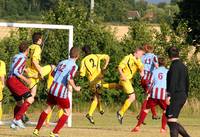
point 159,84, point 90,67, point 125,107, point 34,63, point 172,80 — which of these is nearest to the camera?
point 172,80

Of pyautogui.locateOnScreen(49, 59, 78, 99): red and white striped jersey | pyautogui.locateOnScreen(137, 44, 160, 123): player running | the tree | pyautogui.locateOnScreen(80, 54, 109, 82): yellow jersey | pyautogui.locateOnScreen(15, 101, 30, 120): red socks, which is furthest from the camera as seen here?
the tree

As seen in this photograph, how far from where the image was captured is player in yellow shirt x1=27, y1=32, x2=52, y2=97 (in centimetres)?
1798

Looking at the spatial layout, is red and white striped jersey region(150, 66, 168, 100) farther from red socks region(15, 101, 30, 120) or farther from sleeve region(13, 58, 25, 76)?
sleeve region(13, 58, 25, 76)

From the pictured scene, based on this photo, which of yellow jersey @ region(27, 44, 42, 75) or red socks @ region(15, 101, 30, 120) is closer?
red socks @ region(15, 101, 30, 120)

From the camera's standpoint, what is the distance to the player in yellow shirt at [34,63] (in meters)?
18.0

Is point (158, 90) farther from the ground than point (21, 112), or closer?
farther from the ground

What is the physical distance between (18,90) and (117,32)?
1414 cm

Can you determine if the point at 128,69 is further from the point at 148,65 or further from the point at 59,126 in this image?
the point at 59,126

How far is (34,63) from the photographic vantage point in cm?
1797

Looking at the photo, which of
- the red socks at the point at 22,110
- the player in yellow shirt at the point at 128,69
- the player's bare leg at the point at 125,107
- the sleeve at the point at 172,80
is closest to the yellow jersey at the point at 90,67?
the player in yellow shirt at the point at 128,69

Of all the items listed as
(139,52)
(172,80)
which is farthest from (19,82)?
(172,80)

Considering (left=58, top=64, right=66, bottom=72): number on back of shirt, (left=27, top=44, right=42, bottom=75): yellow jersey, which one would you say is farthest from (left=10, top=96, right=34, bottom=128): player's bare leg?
(left=58, top=64, right=66, bottom=72): number on back of shirt

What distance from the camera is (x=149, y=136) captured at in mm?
16594

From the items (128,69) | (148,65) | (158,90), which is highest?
(128,69)
